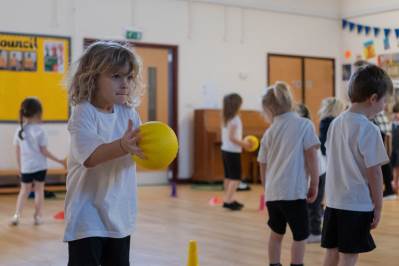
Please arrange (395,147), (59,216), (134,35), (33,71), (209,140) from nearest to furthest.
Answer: (59,216), (395,147), (33,71), (134,35), (209,140)

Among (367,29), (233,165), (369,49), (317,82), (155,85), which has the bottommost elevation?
(233,165)

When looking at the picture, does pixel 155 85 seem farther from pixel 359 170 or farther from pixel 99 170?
pixel 99 170

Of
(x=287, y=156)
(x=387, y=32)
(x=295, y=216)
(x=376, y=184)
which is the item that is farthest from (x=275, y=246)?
(x=387, y=32)

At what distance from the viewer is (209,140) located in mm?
10188

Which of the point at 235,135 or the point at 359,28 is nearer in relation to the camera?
the point at 235,135

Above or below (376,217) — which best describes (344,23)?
above

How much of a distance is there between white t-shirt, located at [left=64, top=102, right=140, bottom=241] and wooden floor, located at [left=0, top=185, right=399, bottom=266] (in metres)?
2.06

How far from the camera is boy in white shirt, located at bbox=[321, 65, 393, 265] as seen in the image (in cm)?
275

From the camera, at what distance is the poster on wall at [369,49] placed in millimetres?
11531

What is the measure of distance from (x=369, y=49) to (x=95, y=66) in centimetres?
1025

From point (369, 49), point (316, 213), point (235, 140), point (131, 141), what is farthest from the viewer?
point (369, 49)

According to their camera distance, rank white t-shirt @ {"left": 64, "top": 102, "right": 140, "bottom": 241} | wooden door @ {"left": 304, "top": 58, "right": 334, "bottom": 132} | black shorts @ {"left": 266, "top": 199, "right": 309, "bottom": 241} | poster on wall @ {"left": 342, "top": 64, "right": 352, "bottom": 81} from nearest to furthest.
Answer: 1. white t-shirt @ {"left": 64, "top": 102, "right": 140, "bottom": 241}
2. black shorts @ {"left": 266, "top": 199, "right": 309, "bottom": 241}
3. wooden door @ {"left": 304, "top": 58, "right": 334, "bottom": 132}
4. poster on wall @ {"left": 342, "top": 64, "right": 352, "bottom": 81}

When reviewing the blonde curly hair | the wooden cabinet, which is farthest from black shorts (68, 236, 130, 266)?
the wooden cabinet

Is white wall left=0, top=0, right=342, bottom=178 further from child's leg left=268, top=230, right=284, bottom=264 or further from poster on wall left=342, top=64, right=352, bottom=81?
child's leg left=268, top=230, right=284, bottom=264
